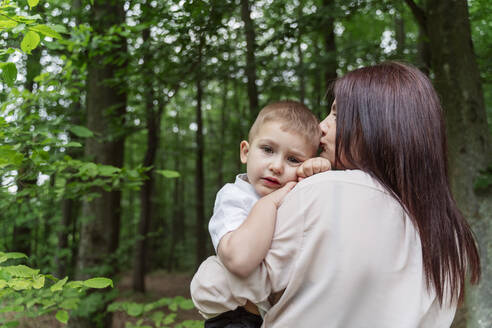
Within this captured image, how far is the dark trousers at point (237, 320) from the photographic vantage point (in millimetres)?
1515

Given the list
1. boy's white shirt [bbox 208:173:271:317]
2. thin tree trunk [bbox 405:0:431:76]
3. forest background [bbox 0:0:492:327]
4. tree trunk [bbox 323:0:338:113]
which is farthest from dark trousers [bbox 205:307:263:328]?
thin tree trunk [bbox 405:0:431:76]

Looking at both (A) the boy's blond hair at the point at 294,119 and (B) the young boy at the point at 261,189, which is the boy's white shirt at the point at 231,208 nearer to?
(B) the young boy at the point at 261,189

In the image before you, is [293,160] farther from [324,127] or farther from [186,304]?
[186,304]

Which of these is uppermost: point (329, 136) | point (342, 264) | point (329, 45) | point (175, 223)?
point (329, 45)

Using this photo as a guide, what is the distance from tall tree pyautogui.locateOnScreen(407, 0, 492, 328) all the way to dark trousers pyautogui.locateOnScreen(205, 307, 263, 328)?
11.2 feet

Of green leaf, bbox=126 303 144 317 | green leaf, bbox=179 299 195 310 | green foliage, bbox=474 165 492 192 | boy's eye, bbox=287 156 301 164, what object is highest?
boy's eye, bbox=287 156 301 164

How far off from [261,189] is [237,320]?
0.55 m

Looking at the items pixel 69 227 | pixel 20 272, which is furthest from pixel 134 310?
pixel 69 227

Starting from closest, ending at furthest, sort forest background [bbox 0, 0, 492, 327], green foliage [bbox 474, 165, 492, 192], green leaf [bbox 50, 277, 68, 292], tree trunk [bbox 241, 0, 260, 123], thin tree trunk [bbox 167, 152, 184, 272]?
1. green leaf [bbox 50, 277, 68, 292]
2. forest background [bbox 0, 0, 492, 327]
3. green foliage [bbox 474, 165, 492, 192]
4. tree trunk [bbox 241, 0, 260, 123]
5. thin tree trunk [bbox 167, 152, 184, 272]

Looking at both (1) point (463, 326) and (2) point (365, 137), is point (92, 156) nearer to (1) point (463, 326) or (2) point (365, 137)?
(2) point (365, 137)

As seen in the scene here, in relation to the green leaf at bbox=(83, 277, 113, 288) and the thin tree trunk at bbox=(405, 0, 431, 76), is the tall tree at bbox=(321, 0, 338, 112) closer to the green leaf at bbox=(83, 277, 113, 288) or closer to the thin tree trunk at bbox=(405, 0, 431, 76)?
the thin tree trunk at bbox=(405, 0, 431, 76)

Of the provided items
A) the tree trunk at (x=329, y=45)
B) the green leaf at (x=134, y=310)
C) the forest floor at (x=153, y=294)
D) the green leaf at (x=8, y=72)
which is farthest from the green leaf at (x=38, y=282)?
the forest floor at (x=153, y=294)

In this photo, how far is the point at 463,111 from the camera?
4223 mm

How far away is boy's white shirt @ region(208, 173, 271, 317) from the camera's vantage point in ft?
4.87
